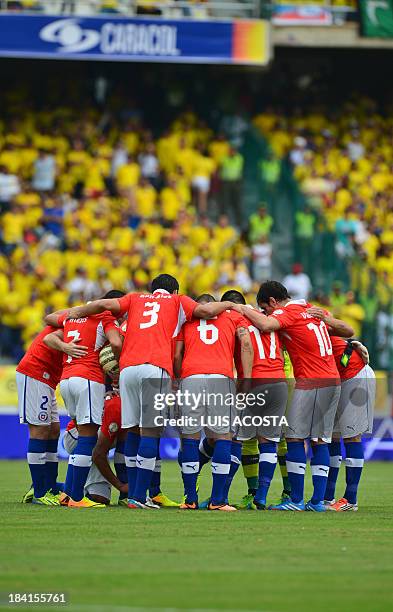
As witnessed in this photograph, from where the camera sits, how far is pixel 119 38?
2848 cm

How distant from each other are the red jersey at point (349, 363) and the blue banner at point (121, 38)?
16.7 meters

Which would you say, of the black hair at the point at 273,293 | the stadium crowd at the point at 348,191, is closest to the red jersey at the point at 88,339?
the black hair at the point at 273,293

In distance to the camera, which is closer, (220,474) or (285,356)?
(220,474)

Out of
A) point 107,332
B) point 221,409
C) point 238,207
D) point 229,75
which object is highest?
point 229,75

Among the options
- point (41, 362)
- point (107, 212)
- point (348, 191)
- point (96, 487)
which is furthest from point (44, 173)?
point (96, 487)

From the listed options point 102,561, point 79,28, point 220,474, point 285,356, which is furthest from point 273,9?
point 102,561

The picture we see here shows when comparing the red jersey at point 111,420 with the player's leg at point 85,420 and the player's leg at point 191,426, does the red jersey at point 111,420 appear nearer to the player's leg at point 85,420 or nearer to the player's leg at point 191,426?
the player's leg at point 85,420

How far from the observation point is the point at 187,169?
28.9m

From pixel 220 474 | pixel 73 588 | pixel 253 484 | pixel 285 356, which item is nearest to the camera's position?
pixel 73 588

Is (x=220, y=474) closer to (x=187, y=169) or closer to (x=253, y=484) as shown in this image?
(x=253, y=484)

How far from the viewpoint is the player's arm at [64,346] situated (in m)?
12.3

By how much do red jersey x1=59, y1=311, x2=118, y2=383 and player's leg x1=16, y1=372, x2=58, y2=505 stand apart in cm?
49

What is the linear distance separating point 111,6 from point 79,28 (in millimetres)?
1181

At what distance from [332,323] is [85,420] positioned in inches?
106
